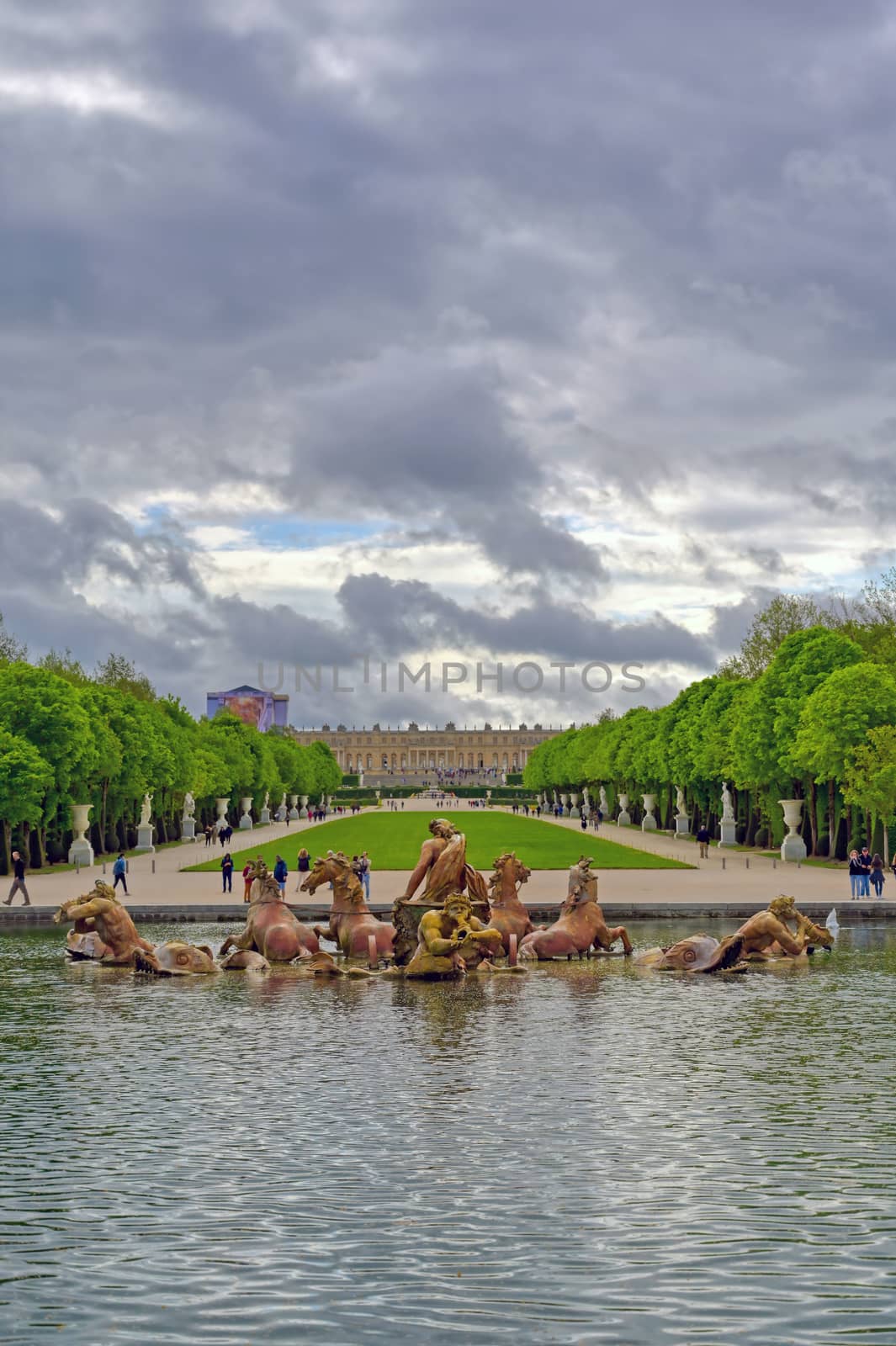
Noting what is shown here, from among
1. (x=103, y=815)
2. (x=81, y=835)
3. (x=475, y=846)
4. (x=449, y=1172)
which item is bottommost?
(x=449, y=1172)

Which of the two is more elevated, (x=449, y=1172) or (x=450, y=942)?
(x=450, y=942)

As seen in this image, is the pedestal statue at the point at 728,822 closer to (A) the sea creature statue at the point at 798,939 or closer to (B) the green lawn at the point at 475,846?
(B) the green lawn at the point at 475,846

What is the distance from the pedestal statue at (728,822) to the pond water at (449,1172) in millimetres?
57697

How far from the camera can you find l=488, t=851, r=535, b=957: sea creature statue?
26.1 m

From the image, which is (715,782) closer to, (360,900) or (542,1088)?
(360,900)

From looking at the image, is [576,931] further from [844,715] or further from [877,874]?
[844,715]

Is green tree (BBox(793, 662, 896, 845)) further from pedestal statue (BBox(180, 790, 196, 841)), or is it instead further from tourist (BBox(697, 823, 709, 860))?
pedestal statue (BBox(180, 790, 196, 841))

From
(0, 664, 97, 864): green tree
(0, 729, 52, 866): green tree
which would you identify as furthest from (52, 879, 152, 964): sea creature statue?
(0, 664, 97, 864): green tree

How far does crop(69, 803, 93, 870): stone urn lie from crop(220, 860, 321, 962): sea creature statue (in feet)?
123

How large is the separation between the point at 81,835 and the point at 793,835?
29.6 metres

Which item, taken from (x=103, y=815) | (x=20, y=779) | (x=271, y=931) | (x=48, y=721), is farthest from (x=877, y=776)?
(x=103, y=815)

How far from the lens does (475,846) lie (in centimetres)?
6838

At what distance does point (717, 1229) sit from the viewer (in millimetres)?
10742

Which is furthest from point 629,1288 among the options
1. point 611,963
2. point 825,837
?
point 825,837
